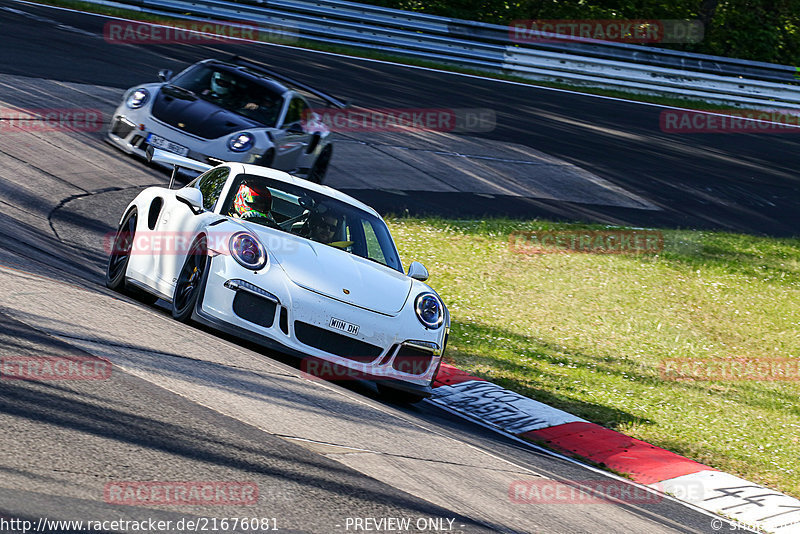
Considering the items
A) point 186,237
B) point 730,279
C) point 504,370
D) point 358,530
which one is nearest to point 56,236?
point 186,237

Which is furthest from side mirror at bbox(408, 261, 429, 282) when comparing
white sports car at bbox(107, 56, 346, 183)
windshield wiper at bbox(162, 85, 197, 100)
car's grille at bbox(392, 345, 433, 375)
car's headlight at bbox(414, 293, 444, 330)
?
windshield wiper at bbox(162, 85, 197, 100)

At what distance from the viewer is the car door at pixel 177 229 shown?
734 cm

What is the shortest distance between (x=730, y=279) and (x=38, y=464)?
36.8 ft

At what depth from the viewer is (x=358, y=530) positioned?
4301 mm

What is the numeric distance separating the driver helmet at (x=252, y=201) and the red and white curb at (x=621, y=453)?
2198 mm

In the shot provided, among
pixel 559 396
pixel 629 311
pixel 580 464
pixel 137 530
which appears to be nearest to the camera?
pixel 137 530

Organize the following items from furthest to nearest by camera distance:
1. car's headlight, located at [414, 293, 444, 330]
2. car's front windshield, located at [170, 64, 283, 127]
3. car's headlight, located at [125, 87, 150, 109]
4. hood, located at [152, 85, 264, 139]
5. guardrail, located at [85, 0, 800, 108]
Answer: guardrail, located at [85, 0, 800, 108] < car's front windshield, located at [170, 64, 283, 127] < car's headlight, located at [125, 87, 150, 109] < hood, located at [152, 85, 264, 139] < car's headlight, located at [414, 293, 444, 330]

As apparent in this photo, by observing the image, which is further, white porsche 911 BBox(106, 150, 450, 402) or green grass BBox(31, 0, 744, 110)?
green grass BBox(31, 0, 744, 110)

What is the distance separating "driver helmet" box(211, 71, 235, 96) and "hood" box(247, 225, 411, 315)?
22.1ft

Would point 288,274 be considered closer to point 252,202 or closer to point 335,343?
point 335,343

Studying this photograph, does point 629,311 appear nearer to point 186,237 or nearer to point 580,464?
point 580,464

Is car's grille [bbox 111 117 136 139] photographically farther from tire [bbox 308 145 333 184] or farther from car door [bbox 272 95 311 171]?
tire [bbox 308 145 333 184]

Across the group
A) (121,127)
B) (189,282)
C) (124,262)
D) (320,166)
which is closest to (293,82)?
(320,166)

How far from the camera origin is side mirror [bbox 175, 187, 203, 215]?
293 inches
